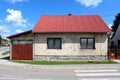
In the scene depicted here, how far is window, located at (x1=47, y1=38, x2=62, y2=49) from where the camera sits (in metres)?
25.4

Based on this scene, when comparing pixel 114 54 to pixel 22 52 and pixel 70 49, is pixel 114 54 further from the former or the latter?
pixel 22 52

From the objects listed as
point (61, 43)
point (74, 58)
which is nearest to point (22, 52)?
point (61, 43)

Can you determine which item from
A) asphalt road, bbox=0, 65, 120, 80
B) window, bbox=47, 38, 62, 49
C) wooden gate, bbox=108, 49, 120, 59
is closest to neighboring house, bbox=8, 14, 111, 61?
window, bbox=47, 38, 62, 49

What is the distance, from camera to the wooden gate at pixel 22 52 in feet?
84.2

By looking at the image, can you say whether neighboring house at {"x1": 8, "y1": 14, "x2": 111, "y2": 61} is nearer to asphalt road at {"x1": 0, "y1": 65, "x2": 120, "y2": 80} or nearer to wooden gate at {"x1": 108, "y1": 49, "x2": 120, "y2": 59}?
wooden gate at {"x1": 108, "y1": 49, "x2": 120, "y2": 59}

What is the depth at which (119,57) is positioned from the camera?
26766 mm

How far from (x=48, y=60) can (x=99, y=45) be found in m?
5.89

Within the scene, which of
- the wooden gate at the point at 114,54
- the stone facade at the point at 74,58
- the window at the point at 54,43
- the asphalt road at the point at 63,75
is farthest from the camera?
the wooden gate at the point at 114,54

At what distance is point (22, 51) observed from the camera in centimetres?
2583

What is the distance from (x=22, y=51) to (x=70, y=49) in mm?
5455

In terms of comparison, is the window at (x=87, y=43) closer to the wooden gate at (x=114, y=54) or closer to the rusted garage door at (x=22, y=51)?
the wooden gate at (x=114, y=54)

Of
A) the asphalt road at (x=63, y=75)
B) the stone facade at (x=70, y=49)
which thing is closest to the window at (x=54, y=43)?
the stone facade at (x=70, y=49)

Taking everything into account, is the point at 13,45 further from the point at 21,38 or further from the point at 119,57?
the point at 119,57

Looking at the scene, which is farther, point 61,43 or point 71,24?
point 71,24
